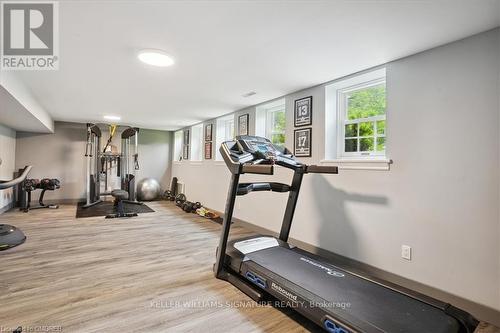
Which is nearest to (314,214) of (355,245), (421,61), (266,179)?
(355,245)

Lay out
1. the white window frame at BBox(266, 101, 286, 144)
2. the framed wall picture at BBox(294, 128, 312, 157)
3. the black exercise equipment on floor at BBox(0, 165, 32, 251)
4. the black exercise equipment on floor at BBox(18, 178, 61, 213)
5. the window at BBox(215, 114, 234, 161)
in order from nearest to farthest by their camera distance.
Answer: the black exercise equipment on floor at BBox(0, 165, 32, 251) < the framed wall picture at BBox(294, 128, 312, 157) < the white window frame at BBox(266, 101, 286, 144) < the black exercise equipment on floor at BBox(18, 178, 61, 213) < the window at BBox(215, 114, 234, 161)

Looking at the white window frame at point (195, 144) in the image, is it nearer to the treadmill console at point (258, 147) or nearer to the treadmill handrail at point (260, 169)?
the treadmill console at point (258, 147)

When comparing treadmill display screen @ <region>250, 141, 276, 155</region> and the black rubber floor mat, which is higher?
treadmill display screen @ <region>250, 141, 276, 155</region>

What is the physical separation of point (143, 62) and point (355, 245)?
114 inches

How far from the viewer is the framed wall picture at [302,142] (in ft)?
10.3

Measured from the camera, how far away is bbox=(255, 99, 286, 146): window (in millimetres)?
3949

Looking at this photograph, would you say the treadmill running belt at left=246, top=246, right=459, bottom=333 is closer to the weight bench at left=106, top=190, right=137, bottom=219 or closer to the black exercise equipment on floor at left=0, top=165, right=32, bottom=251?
the black exercise equipment on floor at left=0, top=165, right=32, bottom=251

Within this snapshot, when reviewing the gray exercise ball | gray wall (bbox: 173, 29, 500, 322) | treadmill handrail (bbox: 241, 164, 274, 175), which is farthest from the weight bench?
gray wall (bbox: 173, 29, 500, 322)

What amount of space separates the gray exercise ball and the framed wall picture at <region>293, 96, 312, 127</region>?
16.7ft

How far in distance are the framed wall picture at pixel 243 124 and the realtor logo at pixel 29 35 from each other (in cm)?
266

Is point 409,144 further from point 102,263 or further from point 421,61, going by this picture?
point 102,263

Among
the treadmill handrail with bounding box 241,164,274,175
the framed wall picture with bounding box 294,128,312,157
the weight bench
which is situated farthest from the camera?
the weight bench

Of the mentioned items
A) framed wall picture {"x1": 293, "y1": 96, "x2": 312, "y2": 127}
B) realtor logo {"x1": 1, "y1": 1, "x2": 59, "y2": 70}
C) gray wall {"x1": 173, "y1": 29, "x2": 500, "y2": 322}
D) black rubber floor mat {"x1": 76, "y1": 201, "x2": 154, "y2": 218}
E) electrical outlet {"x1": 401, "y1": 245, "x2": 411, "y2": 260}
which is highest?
realtor logo {"x1": 1, "y1": 1, "x2": 59, "y2": 70}

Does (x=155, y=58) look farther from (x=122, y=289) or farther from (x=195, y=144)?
(x=195, y=144)
